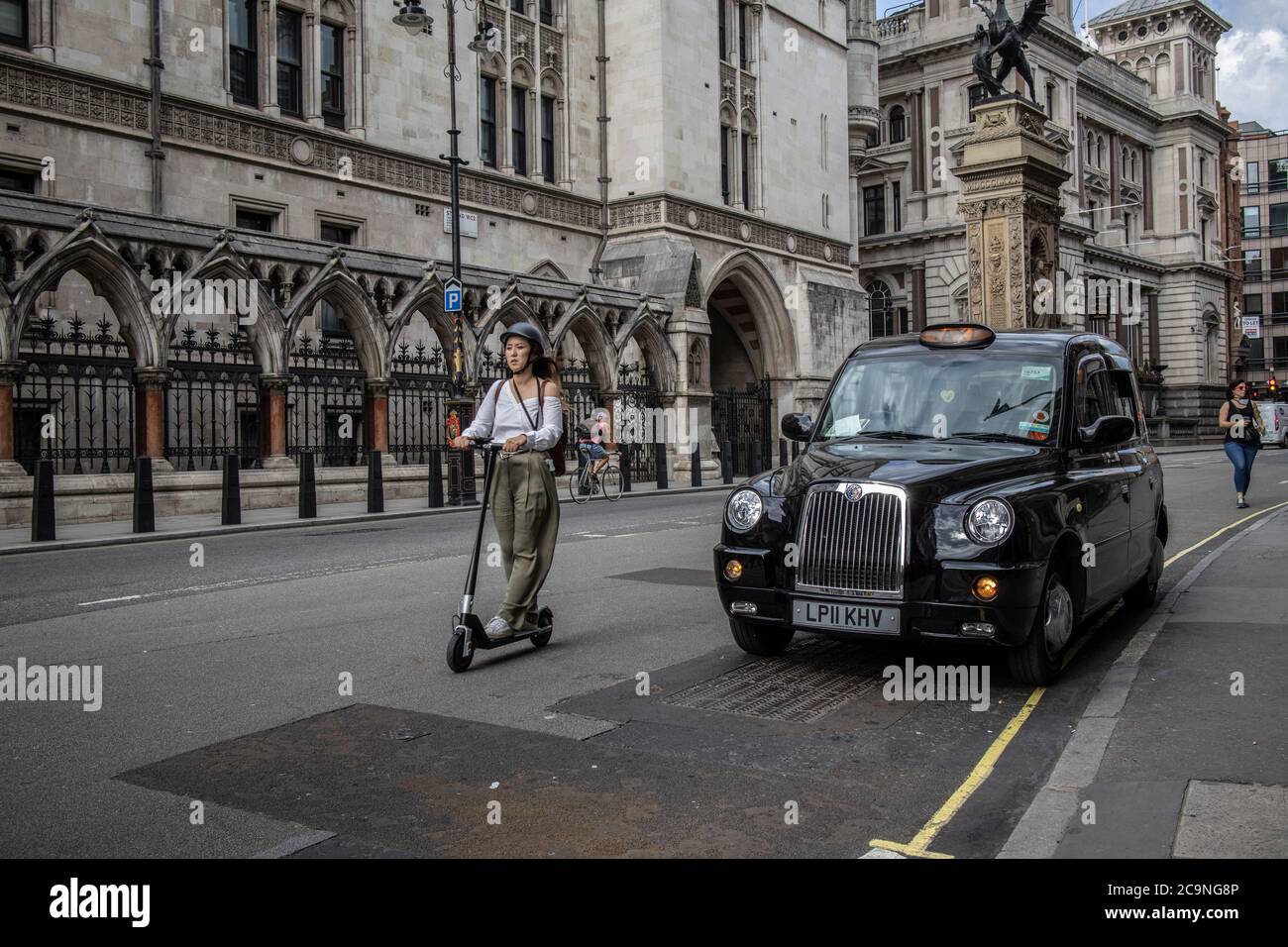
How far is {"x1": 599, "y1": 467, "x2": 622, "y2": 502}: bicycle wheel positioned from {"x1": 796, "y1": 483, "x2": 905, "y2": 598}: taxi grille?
17008mm

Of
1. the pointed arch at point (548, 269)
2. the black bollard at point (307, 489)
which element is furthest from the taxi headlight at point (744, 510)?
the pointed arch at point (548, 269)

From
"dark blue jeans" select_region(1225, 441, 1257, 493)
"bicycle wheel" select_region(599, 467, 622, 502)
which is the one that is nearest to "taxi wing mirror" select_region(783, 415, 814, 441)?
"dark blue jeans" select_region(1225, 441, 1257, 493)

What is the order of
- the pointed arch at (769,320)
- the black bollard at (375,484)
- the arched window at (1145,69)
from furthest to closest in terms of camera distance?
the arched window at (1145,69) → the pointed arch at (769,320) → the black bollard at (375,484)

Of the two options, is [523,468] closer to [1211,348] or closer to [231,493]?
[231,493]

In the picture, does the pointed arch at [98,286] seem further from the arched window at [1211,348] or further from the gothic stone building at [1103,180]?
the arched window at [1211,348]

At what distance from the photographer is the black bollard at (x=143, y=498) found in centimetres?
1552

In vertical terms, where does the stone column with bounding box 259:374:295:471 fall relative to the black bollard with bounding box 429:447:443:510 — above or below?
above

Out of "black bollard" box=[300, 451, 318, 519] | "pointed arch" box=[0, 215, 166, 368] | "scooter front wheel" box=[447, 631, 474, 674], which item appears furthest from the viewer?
"black bollard" box=[300, 451, 318, 519]

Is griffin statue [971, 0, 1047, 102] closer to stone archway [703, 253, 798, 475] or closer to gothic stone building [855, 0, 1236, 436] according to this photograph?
stone archway [703, 253, 798, 475]

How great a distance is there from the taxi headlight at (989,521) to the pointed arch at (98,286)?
15577 mm

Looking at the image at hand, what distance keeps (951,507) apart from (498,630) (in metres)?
2.75

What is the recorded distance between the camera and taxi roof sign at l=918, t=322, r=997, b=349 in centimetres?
730
